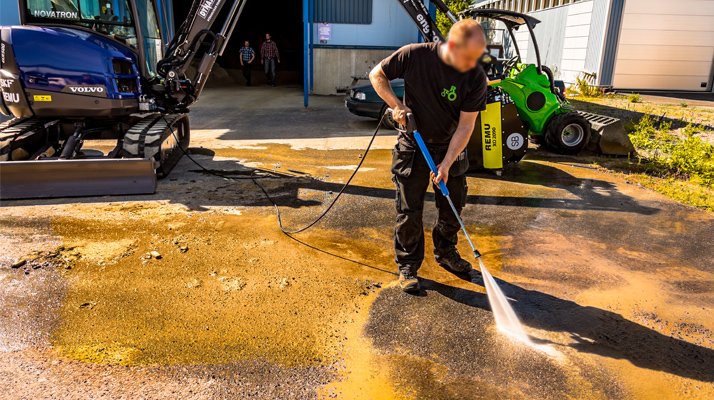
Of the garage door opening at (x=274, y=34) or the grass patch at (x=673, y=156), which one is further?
the garage door opening at (x=274, y=34)

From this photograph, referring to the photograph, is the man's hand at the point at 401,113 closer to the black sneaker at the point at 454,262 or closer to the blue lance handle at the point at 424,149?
the blue lance handle at the point at 424,149

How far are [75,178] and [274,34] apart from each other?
19555mm

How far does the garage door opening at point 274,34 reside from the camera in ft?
76.0

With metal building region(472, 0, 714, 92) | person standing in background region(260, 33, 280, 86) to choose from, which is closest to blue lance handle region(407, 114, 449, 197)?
metal building region(472, 0, 714, 92)

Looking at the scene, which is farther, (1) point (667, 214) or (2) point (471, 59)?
(1) point (667, 214)

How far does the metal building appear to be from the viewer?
15.7 meters

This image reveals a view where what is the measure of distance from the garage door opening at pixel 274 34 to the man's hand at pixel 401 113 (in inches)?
775

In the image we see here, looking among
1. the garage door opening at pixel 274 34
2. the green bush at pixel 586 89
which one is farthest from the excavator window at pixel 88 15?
the garage door opening at pixel 274 34

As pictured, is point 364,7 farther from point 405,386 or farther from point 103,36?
point 405,386

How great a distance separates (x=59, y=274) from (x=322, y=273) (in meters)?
2.11

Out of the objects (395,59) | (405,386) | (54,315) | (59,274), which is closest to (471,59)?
(395,59)

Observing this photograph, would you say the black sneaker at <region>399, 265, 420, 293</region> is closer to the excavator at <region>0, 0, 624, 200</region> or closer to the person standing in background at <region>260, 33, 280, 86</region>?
the excavator at <region>0, 0, 624, 200</region>

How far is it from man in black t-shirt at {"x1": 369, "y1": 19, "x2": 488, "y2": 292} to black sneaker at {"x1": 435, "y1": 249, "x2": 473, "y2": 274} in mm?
287

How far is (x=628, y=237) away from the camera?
520 centimetres
